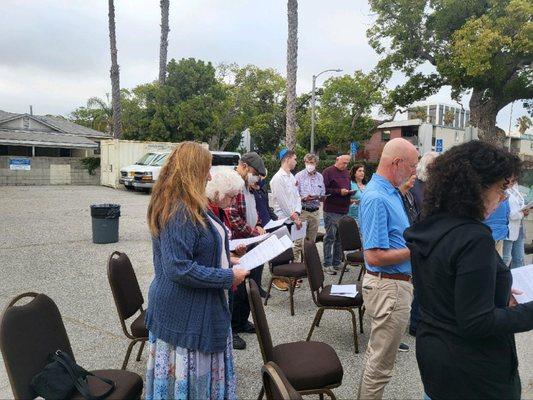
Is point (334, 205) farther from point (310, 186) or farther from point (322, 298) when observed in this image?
point (322, 298)

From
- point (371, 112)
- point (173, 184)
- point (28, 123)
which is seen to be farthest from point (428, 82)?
point (28, 123)

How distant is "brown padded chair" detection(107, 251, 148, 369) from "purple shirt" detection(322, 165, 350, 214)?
3939 mm

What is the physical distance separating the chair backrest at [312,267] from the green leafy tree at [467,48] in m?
16.3

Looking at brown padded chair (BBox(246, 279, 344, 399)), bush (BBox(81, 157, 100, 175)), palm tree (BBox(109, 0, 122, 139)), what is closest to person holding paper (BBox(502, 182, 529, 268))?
brown padded chair (BBox(246, 279, 344, 399))

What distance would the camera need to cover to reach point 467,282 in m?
1.52

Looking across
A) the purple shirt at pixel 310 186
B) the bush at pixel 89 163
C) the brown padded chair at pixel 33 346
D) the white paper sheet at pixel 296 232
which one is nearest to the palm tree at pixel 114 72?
the bush at pixel 89 163

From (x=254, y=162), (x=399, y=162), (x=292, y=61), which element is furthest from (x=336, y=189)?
(x=292, y=61)

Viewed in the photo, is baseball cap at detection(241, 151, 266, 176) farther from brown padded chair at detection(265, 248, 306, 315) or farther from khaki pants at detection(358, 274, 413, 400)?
khaki pants at detection(358, 274, 413, 400)

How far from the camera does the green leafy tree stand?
17.8 meters

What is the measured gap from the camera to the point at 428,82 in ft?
74.5

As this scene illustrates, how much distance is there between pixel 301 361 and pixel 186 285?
3.40ft

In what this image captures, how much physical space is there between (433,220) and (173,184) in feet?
4.14

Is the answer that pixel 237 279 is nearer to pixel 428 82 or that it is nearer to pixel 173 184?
pixel 173 184

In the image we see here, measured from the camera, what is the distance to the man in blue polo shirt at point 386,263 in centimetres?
251
